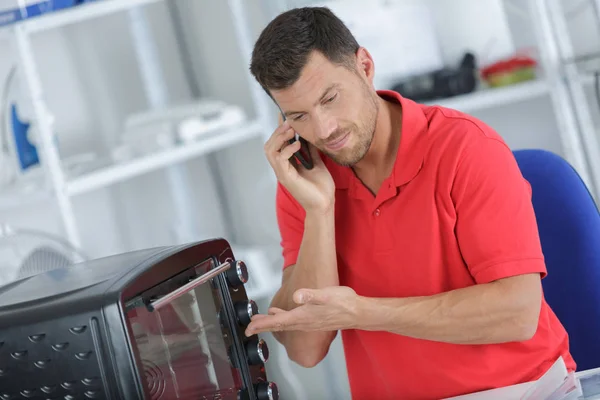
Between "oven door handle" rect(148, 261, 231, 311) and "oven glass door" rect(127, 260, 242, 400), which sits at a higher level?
"oven door handle" rect(148, 261, 231, 311)

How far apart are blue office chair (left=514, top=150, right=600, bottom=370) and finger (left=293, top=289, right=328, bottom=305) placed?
17.2 inches

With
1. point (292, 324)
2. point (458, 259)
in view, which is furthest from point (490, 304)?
point (292, 324)

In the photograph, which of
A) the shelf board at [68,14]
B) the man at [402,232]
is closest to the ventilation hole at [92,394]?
the man at [402,232]

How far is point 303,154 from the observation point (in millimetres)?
1390

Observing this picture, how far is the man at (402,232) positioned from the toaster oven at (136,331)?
15 cm

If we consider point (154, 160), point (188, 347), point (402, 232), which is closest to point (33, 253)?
point (154, 160)

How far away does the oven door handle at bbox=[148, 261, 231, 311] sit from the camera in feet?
2.85

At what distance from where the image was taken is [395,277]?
1.32 metres

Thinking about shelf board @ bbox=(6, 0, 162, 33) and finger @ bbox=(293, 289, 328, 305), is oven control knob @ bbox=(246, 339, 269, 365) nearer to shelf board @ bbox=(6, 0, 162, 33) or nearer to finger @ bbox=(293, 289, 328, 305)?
finger @ bbox=(293, 289, 328, 305)

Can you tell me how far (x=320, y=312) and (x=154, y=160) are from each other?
1.30m

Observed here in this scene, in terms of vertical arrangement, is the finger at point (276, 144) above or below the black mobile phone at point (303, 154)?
above

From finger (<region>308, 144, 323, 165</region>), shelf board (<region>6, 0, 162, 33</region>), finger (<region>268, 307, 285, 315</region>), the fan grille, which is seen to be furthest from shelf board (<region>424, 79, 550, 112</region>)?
the fan grille

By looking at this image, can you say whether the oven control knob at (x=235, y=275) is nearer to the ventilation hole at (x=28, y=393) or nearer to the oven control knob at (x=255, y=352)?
the oven control knob at (x=255, y=352)

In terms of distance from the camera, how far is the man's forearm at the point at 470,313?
1.18 meters
